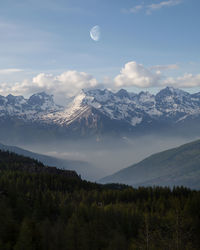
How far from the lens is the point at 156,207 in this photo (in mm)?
185250

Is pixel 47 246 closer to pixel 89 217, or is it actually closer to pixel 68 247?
pixel 68 247

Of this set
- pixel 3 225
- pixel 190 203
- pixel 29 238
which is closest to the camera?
pixel 29 238

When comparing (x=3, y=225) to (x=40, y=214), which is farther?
(x=40, y=214)

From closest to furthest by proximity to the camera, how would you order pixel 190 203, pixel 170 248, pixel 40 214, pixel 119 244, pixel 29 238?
pixel 170 248 < pixel 29 238 < pixel 119 244 < pixel 40 214 < pixel 190 203

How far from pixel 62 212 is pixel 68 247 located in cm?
7355

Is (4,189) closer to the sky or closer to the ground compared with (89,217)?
closer to the sky

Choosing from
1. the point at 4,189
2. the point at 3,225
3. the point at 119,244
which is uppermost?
the point at 4,189

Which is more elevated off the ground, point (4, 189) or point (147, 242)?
point (4, 189)

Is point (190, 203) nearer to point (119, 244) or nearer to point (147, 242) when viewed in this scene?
point (119, 244)

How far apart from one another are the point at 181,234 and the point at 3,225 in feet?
116

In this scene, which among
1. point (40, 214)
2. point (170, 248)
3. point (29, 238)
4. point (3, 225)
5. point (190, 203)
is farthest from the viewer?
point (190, 203)

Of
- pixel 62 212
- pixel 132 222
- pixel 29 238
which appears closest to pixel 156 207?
pixel 132 222

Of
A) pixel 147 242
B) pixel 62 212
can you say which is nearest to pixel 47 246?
pixel 147 242

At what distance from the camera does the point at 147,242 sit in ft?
148
